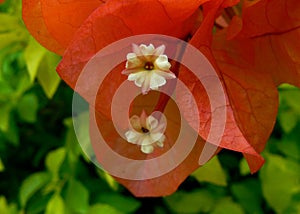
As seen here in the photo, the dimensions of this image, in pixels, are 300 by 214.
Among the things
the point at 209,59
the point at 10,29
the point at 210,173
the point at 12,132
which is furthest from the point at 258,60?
the point at 12,132

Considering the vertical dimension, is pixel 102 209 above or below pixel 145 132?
below

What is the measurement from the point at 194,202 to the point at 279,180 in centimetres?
13

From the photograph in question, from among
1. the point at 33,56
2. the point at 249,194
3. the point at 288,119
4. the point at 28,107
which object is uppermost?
the point at 33,56

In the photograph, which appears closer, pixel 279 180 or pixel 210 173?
pixel 210 173

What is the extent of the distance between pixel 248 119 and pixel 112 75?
11 cm

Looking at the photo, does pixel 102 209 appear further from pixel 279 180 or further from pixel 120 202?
pixel 279 180

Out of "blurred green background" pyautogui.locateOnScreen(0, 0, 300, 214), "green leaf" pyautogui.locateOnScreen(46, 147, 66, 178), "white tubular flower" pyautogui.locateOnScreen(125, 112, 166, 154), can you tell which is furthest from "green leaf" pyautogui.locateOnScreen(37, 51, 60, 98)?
"white tubular flower" pyautogui.locateOnScreen(125, 112, 166, 154)

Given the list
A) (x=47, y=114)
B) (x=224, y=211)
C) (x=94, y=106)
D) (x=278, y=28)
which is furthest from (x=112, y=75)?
(x=47, y=114)

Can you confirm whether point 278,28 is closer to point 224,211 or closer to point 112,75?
point 112,75

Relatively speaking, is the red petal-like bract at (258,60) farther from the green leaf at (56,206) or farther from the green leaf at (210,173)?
the green leaf at (56,206)

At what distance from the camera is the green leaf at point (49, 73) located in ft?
2.31

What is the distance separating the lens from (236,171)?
0.93m

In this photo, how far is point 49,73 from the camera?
71 centimetres

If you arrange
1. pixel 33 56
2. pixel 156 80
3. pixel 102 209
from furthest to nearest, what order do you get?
1. pixel 102 209
2. pixel 33 56
3. pixel 156 80
